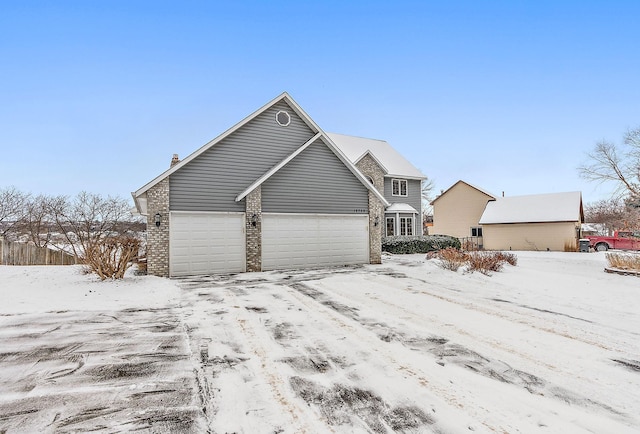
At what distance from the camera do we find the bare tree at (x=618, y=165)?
24188 mm

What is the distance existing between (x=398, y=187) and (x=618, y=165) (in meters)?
18.7

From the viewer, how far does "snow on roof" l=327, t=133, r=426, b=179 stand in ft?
77.0

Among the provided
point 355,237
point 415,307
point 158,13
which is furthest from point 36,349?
point 158,13

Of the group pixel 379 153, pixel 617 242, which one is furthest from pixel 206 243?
pixel 617 242

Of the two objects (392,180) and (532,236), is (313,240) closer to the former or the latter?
(392,180)

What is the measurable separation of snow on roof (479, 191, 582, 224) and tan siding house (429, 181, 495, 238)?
1.10m

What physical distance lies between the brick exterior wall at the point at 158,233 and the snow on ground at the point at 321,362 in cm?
290

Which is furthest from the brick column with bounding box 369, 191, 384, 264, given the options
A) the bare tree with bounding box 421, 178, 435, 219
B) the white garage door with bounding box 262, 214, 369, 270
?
the bare tree with bounding box 421, 178, 435, 219

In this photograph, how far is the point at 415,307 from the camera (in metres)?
6.55

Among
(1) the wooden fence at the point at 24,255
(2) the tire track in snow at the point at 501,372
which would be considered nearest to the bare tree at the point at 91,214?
(1) the wooden fence at the point at 24,255

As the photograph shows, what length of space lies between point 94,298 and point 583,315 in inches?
431

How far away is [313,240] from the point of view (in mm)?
13242

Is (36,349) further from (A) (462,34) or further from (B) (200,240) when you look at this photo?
(A) (462,34)

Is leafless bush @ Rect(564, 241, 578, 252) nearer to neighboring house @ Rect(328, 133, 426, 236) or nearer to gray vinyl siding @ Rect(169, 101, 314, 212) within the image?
neighboring house @ Rect(328, 133, 426, 236)
